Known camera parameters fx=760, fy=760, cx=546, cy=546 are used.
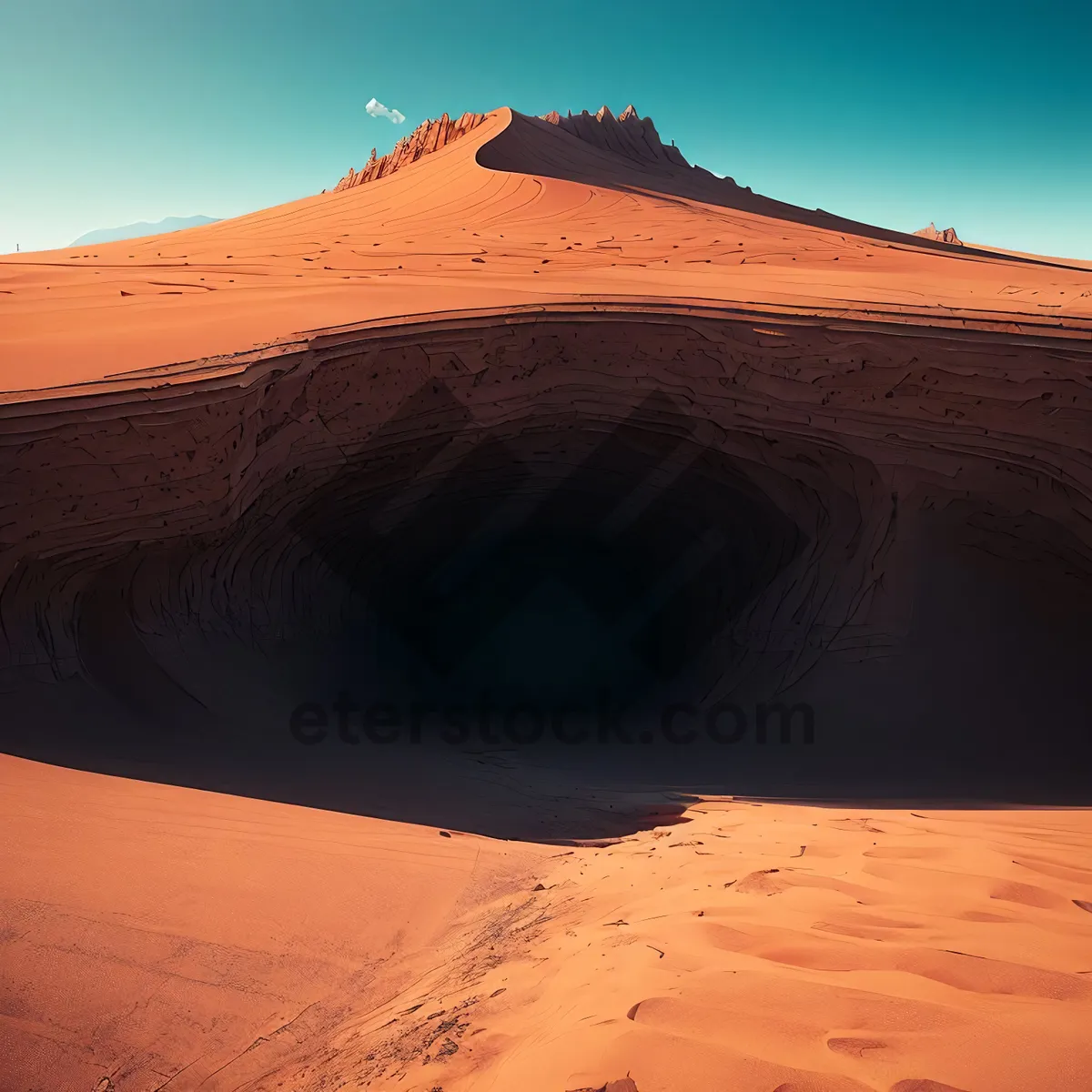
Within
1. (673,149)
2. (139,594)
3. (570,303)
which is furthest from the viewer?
(673,149)

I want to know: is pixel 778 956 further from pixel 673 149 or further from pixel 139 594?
pixel 673 149

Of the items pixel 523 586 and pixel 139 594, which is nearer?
pixel 139 594

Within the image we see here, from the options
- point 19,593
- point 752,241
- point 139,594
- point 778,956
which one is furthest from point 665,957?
point 752,241

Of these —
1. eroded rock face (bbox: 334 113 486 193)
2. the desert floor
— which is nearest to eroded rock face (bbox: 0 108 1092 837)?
the desert floor

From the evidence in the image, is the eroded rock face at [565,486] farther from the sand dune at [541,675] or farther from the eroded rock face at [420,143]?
the eroded rock face at [420,143]

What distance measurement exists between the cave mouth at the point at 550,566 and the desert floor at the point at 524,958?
459 cm

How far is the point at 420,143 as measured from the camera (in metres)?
14.6

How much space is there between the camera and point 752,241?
9148 millimetres

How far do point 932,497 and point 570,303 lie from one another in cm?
360

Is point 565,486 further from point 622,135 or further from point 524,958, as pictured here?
point 622,135

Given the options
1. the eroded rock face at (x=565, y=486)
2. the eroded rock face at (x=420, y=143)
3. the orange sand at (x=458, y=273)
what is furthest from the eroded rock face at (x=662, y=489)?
the eroded rock face at (x=420, y=143)

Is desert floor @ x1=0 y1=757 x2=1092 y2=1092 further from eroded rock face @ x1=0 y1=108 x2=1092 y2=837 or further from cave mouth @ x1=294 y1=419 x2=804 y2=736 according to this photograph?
cave mouth @ x1=294 y1=419 x2=804 y2=736

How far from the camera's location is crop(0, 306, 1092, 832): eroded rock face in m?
5.23

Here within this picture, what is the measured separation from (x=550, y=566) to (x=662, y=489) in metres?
4.80
